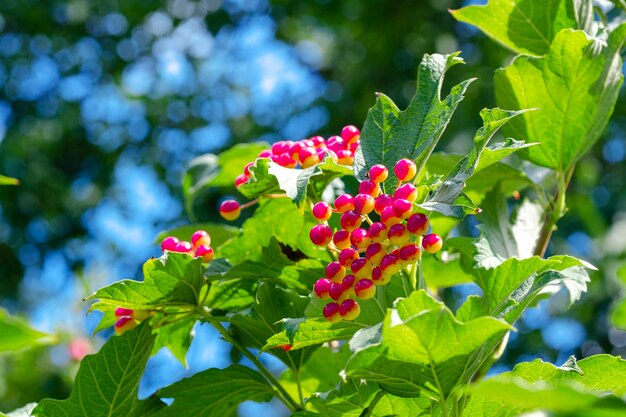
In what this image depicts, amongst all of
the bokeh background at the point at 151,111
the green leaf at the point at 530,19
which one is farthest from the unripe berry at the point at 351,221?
the bokeh background at the point at 151,111

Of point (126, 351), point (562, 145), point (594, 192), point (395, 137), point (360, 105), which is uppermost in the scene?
point (395, 137)

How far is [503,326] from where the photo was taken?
645 millimetres

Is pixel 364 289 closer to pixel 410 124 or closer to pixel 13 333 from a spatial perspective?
pixel 410 124

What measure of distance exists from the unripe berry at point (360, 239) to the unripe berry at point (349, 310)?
0.19ft

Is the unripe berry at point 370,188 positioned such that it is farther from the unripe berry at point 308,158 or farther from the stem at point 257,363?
the stem at point 257,363

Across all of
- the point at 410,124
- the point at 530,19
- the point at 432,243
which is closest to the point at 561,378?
the point at 432,243

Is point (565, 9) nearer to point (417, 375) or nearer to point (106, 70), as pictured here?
point (417, 375)

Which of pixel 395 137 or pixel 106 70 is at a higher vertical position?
pixel 395 137

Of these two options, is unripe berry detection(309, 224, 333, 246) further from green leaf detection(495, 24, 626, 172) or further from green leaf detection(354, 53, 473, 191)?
green leaf detection(495, 24, 626, 172)

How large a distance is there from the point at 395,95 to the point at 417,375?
3783 mm

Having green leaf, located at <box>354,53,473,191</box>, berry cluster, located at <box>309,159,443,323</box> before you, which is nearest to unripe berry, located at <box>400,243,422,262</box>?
berry cluster, located at <box>309,159,443,323</box>

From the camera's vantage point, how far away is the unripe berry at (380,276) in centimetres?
76

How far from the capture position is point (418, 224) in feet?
2.49

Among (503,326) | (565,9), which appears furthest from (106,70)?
(503,326)
